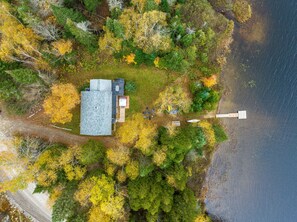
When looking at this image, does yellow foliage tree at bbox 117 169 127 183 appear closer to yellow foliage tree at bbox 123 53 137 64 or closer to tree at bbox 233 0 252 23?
yellow foliage tree at bbox 123 53 137 64

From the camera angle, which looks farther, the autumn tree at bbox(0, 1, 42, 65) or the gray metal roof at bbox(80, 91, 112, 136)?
the gray metal roof at bbox(80, 91, 112, 136)

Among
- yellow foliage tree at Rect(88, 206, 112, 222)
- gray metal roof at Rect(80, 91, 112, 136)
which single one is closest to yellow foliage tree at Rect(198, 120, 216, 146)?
gray metal roof at Rect(80, 91, 112, 136)

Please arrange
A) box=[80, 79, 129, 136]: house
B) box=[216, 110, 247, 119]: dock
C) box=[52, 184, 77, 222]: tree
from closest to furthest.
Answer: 1. box=[52, 184, 77, 222]: tree
2. box=[80, 79, 129, 136]: house
3. box=[216, 110, 247, 119]: dock

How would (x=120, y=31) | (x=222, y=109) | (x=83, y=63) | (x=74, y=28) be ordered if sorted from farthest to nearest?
(x=222, y=109), (x=83, y=63), (x=120, y=31), (x=74, y=28)

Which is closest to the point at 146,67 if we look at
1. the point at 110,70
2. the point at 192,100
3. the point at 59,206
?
the point at 110,70

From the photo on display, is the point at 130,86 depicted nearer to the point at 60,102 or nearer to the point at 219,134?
the point at 60,102

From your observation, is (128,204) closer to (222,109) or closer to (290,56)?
(222,109)

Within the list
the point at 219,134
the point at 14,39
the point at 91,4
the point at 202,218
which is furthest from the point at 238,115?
the point at 14,39
